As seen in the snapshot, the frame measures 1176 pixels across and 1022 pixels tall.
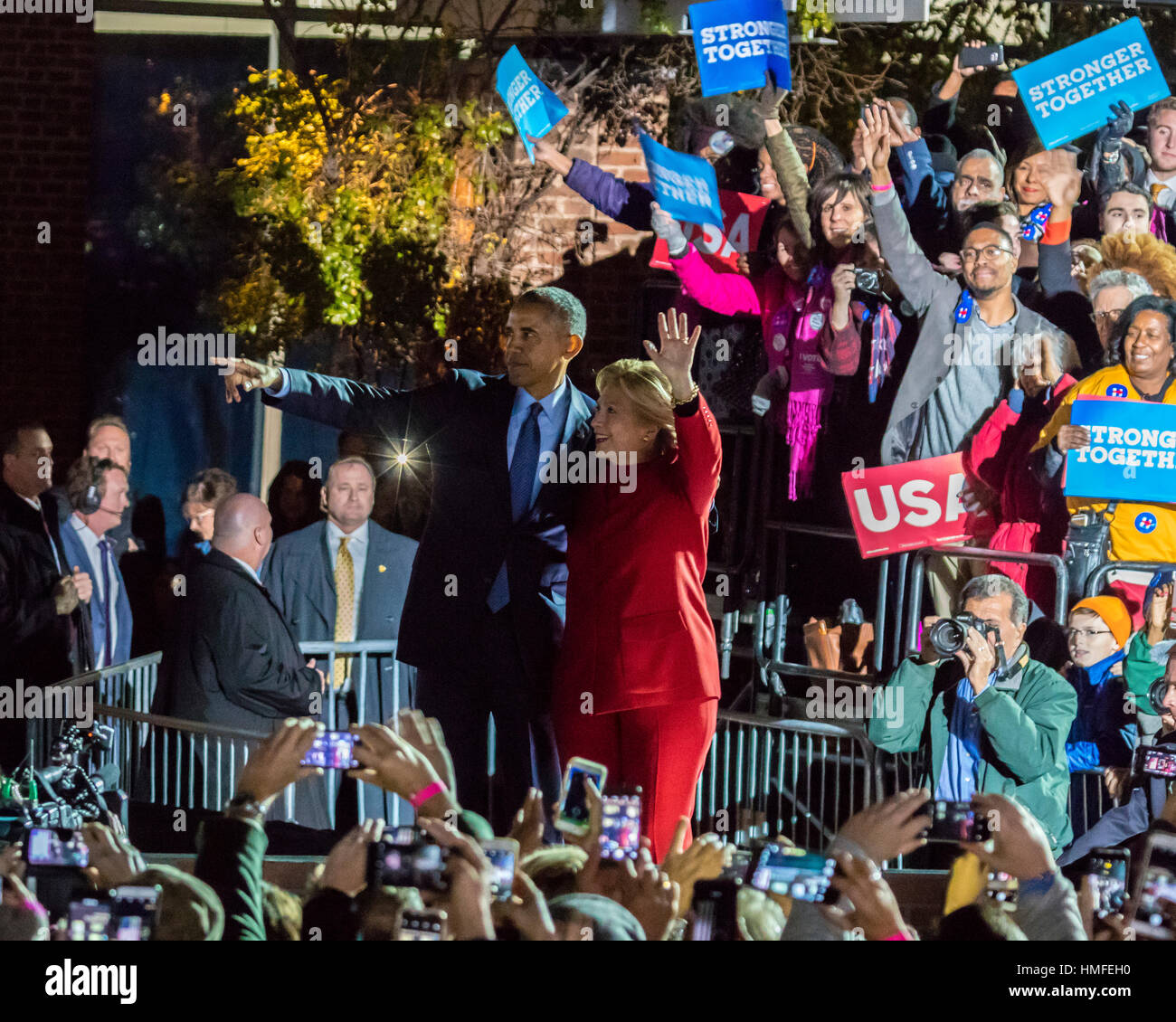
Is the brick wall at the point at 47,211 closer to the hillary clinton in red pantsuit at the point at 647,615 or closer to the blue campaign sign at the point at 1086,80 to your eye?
the hillary clinton in red pantsuit at the point at 647,615

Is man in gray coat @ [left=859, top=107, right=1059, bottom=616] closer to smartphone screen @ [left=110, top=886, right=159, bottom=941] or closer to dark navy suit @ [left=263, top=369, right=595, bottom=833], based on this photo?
dark navy suit @ [left=263, top=369, right=595, bottom=833]

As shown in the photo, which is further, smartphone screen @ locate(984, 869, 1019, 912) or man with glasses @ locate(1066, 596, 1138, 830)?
man with glasses @ locate(1066, 596, 1138, 830)

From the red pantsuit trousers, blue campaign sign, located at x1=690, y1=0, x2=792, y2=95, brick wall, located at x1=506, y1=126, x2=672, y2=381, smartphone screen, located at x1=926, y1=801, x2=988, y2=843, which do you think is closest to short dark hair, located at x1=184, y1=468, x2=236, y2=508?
brick wall, located at x1=506, y1=126, x2=672, y2=381

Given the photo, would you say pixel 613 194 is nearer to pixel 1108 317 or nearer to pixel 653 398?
pixel 653 398

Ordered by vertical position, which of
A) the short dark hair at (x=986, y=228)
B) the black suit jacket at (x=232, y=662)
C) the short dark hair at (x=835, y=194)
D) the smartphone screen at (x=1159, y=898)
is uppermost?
the short dark hair at (x=835, y=194)

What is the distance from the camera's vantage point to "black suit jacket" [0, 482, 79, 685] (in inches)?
221

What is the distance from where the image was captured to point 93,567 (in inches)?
222

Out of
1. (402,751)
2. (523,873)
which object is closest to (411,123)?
(402,751)

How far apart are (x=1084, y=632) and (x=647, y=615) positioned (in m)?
1.64

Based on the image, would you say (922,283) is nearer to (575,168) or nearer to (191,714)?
(575,168)

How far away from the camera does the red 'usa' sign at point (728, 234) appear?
18.9 feet

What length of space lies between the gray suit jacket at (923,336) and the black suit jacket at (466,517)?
1.15 m

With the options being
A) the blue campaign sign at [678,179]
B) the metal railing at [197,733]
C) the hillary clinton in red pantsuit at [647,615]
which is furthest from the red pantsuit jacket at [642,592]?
the blue campaign sign at [678,179]

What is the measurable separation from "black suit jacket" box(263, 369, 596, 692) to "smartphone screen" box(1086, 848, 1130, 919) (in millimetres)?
2114
